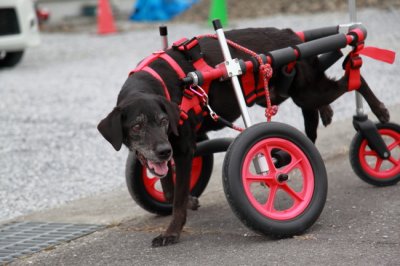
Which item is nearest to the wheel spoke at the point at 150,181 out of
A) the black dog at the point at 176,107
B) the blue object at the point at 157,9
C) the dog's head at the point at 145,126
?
the black dog at the point at 176,107

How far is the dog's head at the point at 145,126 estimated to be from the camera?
4.28m

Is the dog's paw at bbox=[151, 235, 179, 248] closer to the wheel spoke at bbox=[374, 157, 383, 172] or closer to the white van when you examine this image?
the wheel spoke at bbox=[374, 157, 383, 172]

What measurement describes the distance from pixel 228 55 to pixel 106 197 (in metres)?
2.02

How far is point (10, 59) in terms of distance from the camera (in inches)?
497

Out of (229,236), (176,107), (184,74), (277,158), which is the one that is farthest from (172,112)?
(229,236)

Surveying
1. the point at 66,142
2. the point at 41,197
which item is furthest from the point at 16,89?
the point at 41,197

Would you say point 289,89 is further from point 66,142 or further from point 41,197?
point 66,142

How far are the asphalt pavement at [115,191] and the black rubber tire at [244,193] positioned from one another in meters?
0.09

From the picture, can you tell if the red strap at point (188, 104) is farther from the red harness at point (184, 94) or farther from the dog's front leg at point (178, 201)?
the dog's front leg at point (178, 201)

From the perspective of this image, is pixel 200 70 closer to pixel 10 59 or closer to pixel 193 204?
pixel 193 204

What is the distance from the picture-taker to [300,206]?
4.55 metres

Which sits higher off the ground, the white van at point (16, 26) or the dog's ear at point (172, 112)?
the dog's ear at point (172, 112)

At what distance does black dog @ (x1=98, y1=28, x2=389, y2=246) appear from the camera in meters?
4.32

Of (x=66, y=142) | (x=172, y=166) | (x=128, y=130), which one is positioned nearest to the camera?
(x=128, y=130)
